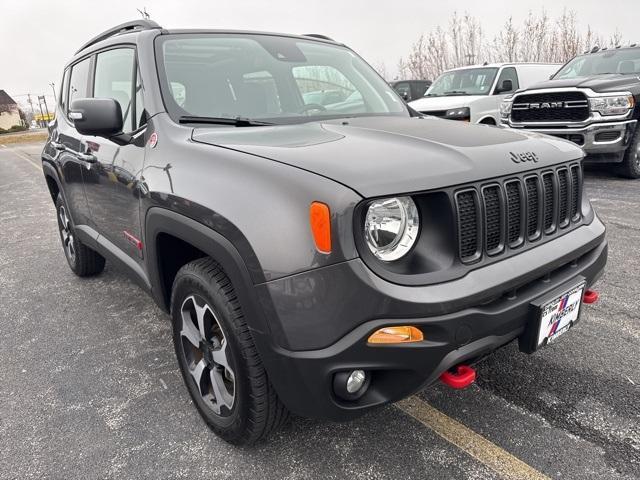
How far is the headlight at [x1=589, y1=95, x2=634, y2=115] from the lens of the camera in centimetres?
662

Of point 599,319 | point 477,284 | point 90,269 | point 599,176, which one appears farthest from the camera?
point 599,176

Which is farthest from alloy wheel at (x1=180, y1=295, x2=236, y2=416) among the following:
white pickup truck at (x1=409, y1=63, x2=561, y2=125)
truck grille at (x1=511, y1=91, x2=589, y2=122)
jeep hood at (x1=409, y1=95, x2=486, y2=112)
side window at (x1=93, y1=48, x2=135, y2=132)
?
jeep hood at (x1=409, y1=95, x2=486, y2=112)

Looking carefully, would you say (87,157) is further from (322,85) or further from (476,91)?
(476,91)

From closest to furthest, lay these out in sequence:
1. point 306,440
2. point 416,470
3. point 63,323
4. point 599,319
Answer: point 416,470, point 306,440, point 599,319, point 63,323

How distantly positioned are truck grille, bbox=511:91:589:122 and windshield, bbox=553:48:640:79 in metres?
1.27

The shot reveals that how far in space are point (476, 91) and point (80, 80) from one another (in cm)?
792

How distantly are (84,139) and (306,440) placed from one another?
2391 mm

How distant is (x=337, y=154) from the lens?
5.79 ft

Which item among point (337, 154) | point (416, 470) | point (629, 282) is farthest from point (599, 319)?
point (337, 154)

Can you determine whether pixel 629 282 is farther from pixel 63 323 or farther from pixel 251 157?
pixel 63 323

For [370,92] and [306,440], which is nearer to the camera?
[306,440]

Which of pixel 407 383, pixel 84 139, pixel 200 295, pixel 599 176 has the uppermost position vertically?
pixel 84 139

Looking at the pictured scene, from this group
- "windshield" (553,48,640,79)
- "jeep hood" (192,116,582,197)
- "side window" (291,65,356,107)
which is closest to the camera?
"jeep hood" (192,116,582,197)

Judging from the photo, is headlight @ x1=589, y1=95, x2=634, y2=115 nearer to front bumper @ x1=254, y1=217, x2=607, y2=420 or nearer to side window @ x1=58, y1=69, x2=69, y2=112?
front bumper @ x1=254, y1=217, x2=607, y2=420
